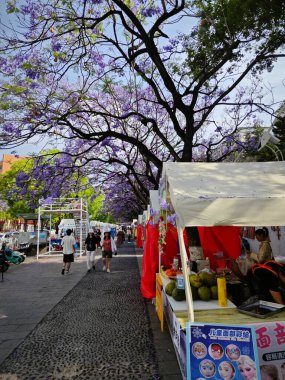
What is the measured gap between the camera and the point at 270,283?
417cm

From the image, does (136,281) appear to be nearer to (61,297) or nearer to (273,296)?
(61,297)

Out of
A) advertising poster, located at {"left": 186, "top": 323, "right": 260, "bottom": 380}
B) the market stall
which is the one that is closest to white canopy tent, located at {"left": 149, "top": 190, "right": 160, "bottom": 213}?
the market stall

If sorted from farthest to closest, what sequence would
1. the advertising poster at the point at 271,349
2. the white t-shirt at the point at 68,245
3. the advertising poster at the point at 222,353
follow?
the white t-shirt at the point at 68,245
the advertising poster at the point at 271,349
the advertising poster at the point at 222,353

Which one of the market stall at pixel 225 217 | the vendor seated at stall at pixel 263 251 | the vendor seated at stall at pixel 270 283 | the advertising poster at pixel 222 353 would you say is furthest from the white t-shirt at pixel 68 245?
the advertising poster at pixel 222 353

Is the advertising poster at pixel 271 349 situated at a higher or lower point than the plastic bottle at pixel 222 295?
lower

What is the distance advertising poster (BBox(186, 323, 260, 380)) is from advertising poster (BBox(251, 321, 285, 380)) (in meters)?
0.27

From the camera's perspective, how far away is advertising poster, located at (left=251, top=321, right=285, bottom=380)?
3.02 metres

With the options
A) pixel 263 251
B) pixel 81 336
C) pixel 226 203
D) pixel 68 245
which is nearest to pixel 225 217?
pixel 226 203

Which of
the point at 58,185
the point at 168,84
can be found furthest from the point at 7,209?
the point at 168,84

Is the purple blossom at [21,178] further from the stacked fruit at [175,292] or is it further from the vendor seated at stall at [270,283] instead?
the vendor seated at stall at [270,283]

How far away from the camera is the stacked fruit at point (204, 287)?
4.32 m

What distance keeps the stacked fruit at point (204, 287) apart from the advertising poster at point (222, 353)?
1.39 meters

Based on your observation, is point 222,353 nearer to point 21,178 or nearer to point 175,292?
point 175,292

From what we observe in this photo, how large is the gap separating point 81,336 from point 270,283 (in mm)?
3262
